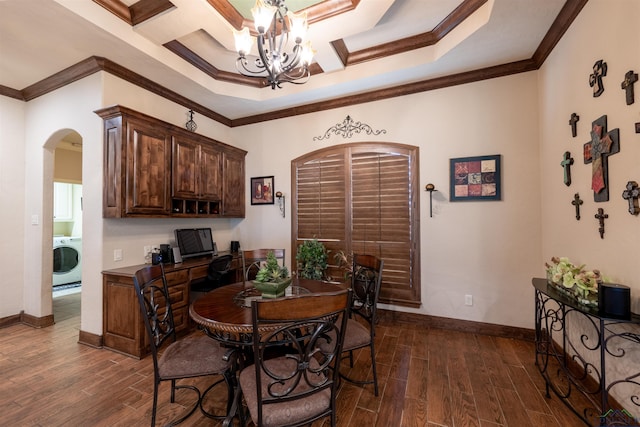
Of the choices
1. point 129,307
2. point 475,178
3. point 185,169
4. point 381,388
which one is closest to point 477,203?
point 475,178

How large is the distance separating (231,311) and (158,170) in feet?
7.04

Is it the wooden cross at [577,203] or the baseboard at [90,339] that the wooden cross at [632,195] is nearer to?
the wooden cross at [577,203]

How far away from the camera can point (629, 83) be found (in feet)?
5.15

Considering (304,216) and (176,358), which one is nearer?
(176,358)

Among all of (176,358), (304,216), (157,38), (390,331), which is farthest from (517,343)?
(157,38)

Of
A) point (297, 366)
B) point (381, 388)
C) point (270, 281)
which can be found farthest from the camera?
point (381, 388)

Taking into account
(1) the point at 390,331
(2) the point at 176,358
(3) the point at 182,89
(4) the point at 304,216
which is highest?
(3) the point at 182,89

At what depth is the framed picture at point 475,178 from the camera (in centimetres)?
307

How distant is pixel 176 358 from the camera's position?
5.71 ft

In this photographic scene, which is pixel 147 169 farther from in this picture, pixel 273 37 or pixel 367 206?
pixel 367 206

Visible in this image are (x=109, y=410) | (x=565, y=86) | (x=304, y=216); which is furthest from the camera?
(x=304, y=216)

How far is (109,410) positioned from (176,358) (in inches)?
30.3

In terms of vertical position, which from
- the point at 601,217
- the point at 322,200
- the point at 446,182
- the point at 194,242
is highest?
the point at 446,182

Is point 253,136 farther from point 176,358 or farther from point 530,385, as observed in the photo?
point 530,385
